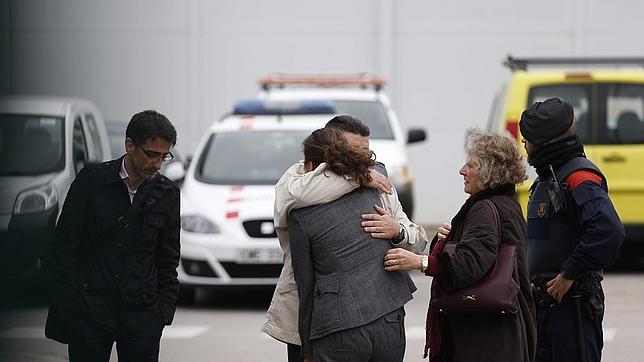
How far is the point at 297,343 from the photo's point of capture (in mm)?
3961

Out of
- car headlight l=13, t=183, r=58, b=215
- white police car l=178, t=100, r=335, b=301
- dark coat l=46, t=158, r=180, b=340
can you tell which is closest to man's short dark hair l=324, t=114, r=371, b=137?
dark coat l=46, t=158, r=180, b=340

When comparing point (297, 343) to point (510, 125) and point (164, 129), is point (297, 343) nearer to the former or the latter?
point (164, 129)

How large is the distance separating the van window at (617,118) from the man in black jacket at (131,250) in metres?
7.89

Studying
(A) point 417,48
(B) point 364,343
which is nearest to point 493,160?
(B) point 364,343

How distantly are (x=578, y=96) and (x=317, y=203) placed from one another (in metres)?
8.17

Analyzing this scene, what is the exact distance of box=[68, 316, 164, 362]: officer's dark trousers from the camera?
3852 millimetres

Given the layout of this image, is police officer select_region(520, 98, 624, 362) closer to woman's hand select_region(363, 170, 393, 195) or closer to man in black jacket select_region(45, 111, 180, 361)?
woman's hand select_region(363, 170, 393, 195)

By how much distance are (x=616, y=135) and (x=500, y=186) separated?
764 cm

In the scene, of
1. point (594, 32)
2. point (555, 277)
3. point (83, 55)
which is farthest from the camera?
point (594, 32)

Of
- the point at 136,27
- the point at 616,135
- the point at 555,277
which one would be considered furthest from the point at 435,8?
the point at 136,27

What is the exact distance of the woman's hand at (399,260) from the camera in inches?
148

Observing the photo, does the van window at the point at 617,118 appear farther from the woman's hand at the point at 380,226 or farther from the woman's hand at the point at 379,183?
the woman's hand at the point at 380,226

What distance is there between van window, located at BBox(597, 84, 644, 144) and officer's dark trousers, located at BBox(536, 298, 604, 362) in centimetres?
708

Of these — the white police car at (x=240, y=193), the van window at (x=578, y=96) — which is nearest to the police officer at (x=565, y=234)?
the white police car at (x=240, y=193)
